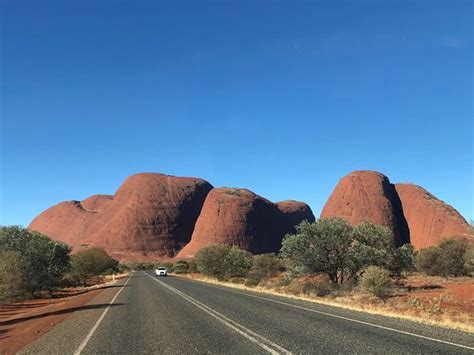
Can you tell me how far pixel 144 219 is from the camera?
141m

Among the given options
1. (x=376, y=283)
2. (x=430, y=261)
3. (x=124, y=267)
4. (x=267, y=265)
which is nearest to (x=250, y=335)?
(x=376, y=283)

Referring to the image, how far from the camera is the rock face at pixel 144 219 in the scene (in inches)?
5394

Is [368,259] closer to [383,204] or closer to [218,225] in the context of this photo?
[383,204]

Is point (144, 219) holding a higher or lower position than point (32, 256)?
higher

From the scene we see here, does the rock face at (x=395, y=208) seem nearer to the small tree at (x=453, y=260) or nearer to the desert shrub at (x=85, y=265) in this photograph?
the small tree at (x=453, y=260)

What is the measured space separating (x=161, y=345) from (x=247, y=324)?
316 cm

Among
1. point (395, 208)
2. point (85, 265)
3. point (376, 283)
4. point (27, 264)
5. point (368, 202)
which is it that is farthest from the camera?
point (395, 208)

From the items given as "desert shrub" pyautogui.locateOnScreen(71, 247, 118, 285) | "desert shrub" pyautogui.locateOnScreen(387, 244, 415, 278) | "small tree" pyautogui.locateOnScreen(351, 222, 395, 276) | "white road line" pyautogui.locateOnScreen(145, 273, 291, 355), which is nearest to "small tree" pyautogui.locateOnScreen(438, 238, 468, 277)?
"desert shrub" pyautogui.locateOnScreen(387, 244, 415, 278)

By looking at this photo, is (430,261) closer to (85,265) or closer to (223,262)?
(223,262)

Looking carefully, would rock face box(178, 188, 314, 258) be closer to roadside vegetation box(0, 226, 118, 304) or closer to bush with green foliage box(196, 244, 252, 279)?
bush with green foliage box(196, 244, 252, 279)

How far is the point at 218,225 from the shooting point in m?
128

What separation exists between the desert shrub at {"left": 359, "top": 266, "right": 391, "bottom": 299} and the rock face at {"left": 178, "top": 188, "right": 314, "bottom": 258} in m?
96.6

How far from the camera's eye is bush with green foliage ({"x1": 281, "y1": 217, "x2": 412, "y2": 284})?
1175 inches

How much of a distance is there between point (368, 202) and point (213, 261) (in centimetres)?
5227
